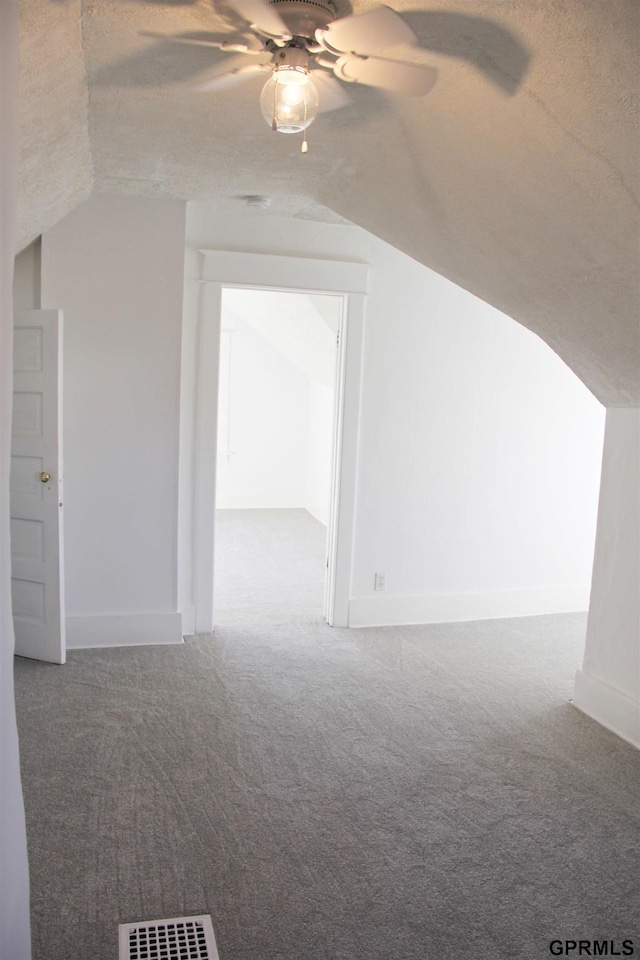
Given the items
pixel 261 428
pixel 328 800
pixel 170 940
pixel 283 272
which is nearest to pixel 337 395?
pixel 283 272

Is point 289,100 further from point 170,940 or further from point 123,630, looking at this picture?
point 123,630

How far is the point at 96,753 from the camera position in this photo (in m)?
3.02

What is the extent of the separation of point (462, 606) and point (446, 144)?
10.8ft

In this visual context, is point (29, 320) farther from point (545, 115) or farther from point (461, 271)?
point (545, 115)

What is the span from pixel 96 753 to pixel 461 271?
2545 mm

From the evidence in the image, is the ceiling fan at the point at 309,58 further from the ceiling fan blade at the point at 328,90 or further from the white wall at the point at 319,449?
the white wall at the point at 319,449

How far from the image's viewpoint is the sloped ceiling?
1.78m

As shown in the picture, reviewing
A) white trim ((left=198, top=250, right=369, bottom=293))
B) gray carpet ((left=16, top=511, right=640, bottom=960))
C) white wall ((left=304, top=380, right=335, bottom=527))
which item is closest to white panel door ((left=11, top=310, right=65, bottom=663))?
gray carpet ((left=16, top=511, right=640, bottom=960))

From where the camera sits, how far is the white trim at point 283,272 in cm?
425

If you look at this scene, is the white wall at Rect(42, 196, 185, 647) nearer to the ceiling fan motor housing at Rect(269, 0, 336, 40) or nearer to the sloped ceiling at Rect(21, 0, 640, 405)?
the sloped ceiling at Rect(21, 0, 640, 405)

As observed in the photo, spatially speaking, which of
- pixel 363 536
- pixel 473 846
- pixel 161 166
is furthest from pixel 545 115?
pixel 363 536

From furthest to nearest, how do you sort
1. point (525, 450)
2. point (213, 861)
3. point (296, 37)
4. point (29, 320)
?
point (525, 450) → point (29, 320) → point (213, 861) → point (296, 37)

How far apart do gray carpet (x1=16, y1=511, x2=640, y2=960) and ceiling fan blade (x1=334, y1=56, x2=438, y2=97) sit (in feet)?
7.60

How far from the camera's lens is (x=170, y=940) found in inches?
78.8
